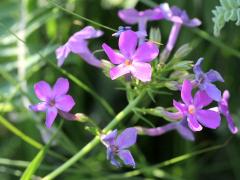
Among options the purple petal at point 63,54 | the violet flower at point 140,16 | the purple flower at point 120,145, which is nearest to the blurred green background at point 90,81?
the violet flower at point 140,16

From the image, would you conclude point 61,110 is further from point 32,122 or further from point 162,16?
point 32,122

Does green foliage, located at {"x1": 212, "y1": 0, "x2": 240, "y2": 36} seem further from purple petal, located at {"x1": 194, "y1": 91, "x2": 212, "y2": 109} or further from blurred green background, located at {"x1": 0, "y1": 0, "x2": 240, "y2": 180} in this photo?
blurred green background, located at {"x1": 0, "y1": 0, "x2": 240, "y2": 180}

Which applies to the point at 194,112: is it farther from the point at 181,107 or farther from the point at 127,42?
the point at 127,42

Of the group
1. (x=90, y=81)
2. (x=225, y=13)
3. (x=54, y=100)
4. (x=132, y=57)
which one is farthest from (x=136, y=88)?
(x=90, y=81)

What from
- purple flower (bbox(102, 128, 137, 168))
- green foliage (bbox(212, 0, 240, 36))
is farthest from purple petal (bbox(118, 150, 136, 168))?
green foliage (bbox(212, 0, 240, 36))

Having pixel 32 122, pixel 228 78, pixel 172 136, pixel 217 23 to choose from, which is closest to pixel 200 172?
pixel 172 136

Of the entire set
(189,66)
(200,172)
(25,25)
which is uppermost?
(189,66)

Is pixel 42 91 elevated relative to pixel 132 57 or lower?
lower
